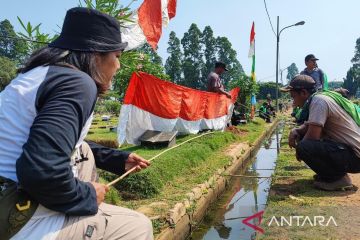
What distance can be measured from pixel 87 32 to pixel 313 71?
7506mm

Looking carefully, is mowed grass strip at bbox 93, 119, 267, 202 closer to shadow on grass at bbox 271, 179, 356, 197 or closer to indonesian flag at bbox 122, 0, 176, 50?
shadow on grass at bbox 271, 179, 356, 197

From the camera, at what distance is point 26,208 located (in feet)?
5.26

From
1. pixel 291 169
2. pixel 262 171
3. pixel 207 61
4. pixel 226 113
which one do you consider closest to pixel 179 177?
pixel 291 169

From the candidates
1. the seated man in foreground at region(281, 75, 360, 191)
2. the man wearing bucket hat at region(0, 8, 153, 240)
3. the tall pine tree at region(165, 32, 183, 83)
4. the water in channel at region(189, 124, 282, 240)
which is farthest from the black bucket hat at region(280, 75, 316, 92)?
the tall pine tree at region(165, 32, 183, 83)

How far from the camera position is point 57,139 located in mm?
1526

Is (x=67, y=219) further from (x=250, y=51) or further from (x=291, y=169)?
(x=250, y=51)

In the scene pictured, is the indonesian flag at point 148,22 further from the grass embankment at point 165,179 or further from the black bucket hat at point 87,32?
the black bucket hat at point 87,32

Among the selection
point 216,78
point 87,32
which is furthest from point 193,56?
point 87,32

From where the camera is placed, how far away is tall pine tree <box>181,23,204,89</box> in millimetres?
70625

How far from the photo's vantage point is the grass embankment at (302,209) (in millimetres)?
3359

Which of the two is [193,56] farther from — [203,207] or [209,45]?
[203,207]

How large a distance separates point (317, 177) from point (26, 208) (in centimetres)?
421

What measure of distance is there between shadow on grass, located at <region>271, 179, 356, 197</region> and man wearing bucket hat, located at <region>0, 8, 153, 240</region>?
3205 mm

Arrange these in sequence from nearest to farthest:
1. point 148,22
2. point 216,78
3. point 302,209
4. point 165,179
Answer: point 302,209, point 165,179, point 148,22, point 216,78
